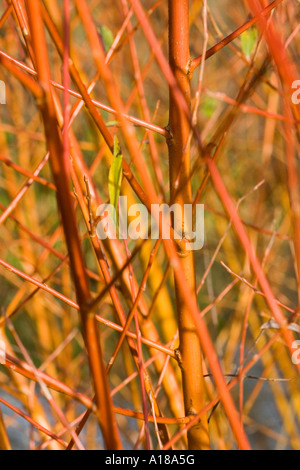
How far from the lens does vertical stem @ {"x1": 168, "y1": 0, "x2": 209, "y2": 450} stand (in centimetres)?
65

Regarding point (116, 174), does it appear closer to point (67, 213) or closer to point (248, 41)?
point (67, 213)

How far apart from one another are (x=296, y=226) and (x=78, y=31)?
303 cm

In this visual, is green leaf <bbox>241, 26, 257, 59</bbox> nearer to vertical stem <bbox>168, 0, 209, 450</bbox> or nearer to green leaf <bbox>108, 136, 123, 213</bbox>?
vertical stem <bbox>168, 0, 209, 450</bbox>

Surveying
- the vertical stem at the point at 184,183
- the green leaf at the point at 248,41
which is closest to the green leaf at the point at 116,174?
the vertical stem at the point at 184,183

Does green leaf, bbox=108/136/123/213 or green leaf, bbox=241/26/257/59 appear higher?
green leaf, bbox=241/26/257/59

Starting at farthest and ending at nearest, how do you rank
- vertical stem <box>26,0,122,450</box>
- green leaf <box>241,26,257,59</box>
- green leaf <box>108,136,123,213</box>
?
green leaf <box>241,26,257,59</box> → green leaf <box>108,136,123,213</box> → vertical stem <box>26,0,122,450</box>

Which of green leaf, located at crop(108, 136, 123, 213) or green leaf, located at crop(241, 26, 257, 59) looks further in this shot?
green leaf, located at crop(241, 26, 257, 59)

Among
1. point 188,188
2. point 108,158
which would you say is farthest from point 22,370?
point 108,158

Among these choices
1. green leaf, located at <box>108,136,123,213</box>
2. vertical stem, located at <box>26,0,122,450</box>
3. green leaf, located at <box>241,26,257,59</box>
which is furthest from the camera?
green leaf, located at <box>241,26,257,59</box>

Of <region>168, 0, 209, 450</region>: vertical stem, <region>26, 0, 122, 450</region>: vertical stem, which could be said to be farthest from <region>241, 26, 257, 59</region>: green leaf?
<region>26, 0, 122, 450</region>: vertical stem

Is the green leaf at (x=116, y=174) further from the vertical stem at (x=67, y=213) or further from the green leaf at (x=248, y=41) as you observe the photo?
the green leaf at (x=248, y=41)

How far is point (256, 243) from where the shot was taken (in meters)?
1.92
